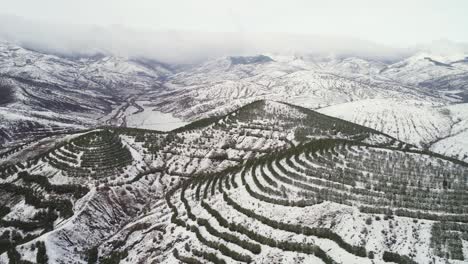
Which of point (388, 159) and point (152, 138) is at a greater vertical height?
point (388, 159)

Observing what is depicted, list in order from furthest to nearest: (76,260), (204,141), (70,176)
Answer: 1. (204,141)
2. (70,176)
3. (76,260)

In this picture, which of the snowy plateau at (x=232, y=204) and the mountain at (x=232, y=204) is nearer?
the snowy plateau at (x=232, y=204)

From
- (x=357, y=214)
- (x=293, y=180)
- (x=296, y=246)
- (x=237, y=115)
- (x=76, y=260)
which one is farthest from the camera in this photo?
(x=237, y=115)

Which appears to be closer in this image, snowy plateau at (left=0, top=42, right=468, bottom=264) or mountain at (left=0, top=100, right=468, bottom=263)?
snowy plateau at (left=0, top=42, right=468, bottom=264)

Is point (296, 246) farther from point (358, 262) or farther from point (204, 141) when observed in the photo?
point (204, 141)

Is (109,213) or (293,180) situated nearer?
(293,180)

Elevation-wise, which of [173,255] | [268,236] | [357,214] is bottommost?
[173,255]

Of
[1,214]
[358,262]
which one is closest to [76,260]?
[1,214]
